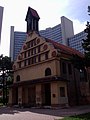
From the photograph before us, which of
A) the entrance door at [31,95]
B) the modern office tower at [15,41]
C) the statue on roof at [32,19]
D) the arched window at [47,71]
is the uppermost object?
the modern office tower at [15,41]

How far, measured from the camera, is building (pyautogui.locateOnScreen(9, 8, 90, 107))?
94.3ft

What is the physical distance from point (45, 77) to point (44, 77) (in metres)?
0.34

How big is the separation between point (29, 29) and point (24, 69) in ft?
26.3

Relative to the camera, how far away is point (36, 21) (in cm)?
3769

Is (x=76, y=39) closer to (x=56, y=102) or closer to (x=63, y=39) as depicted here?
(x=63, y=39)

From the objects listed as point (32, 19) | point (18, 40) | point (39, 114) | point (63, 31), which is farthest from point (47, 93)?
point (18, 40)

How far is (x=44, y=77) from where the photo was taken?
3061 centimetres

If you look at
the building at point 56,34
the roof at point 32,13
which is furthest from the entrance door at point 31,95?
the building at point 56,34

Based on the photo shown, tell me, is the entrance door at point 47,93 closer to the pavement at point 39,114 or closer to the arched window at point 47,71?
the arched window at point 47,71

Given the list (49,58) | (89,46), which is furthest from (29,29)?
(89,46)

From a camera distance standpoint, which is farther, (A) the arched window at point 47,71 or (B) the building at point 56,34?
(B) the building at point 56,34

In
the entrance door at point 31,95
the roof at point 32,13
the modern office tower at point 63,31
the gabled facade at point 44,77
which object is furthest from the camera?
the modern office tower at point 63,31

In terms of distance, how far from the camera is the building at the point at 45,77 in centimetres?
2875

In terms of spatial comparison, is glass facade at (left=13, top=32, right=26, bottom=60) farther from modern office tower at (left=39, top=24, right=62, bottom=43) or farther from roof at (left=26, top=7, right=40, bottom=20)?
roof at (left=26, top=7, right=40, bottom=20)
